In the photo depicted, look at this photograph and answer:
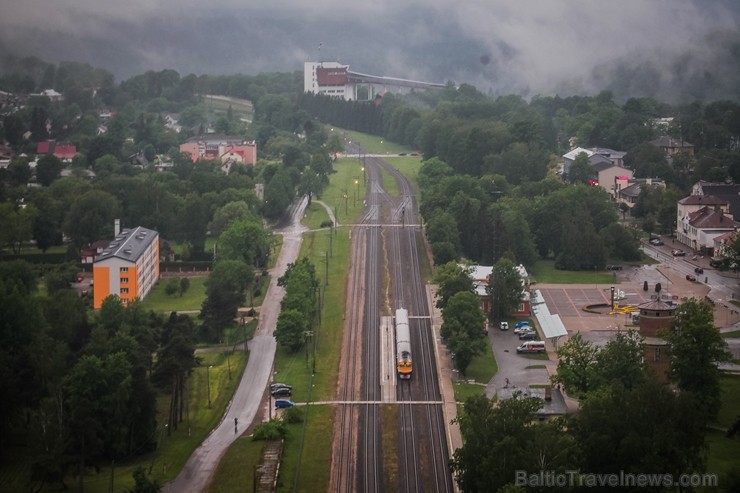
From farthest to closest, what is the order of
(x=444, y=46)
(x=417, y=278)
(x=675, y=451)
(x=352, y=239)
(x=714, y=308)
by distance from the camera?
(x=444, y=46)
(x=352, y=239)
(x=417, y=278)
(x=714, y=308)
(x=675, y=451)

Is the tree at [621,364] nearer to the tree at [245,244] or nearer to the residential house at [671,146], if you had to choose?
the tree at [245,244]

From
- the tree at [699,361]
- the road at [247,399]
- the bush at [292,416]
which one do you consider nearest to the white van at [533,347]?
the tree at [699,361]

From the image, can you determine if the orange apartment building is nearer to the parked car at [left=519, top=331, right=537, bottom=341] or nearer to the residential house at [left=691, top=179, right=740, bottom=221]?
the parked car at [left=519, top=331, right=537, bottom=341]

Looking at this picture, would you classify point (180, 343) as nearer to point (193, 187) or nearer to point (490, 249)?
point (490, 249)

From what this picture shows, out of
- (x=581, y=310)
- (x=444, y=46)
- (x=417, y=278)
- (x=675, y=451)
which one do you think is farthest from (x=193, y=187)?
(x=444, y=46)

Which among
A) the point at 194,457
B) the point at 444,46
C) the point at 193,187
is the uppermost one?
the point at 444,46

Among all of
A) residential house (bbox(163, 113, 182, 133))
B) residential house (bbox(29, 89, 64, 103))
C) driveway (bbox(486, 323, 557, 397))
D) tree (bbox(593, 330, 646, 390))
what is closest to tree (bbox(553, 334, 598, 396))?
tree (bbox(593, 330, 646, 390))
